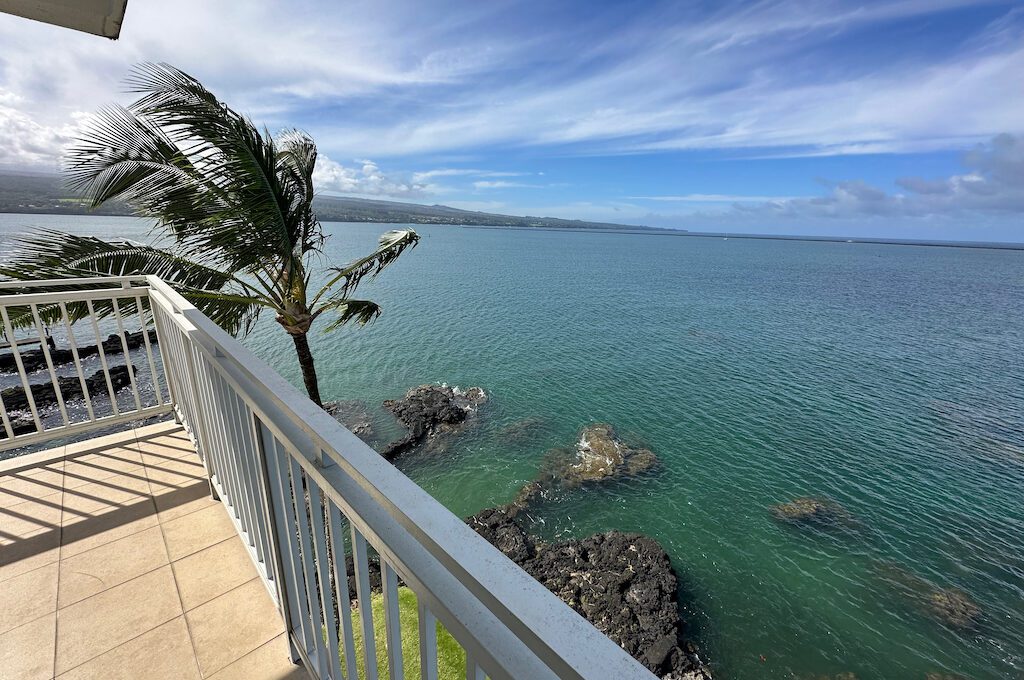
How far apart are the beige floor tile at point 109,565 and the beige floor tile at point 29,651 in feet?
0.39

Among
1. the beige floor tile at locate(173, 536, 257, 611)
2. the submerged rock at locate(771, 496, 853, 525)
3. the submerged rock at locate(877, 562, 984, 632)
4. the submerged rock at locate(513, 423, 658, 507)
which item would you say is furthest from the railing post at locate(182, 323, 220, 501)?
the submerged rock at locate(877, 562, 984, 632)

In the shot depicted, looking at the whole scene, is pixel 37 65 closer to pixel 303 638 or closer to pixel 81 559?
pixel 81 559

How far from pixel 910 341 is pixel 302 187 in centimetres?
2793

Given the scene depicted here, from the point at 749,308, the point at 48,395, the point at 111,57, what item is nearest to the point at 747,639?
the point at 111,57

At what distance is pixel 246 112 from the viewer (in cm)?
542

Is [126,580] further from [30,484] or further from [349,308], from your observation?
[349,308]

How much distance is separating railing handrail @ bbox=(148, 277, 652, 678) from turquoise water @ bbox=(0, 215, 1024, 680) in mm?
7670

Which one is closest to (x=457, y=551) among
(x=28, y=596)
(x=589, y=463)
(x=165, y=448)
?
(x=28, y=596)

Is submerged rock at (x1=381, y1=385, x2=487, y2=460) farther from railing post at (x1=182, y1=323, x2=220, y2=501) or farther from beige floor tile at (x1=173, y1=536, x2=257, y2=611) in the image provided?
beige floor tile at (x1=173, y1=536, x2=257, y2=611)

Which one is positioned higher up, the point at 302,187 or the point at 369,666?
the point at 302,187

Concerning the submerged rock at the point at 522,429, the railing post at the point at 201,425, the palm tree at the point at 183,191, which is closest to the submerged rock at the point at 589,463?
the submerged rock at the point at 522,429

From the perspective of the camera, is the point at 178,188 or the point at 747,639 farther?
the point at 747,639

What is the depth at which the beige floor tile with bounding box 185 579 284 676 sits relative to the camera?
6.08 ft

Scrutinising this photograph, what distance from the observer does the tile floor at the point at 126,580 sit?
183 centimetres
